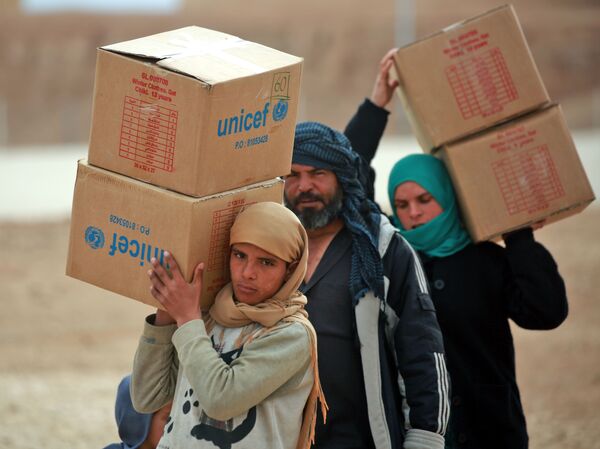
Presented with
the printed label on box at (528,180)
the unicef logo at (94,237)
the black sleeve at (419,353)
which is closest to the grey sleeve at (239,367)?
the unicef logo at (94,237)

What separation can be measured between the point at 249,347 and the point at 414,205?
71.3 inches

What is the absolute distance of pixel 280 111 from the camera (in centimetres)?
342

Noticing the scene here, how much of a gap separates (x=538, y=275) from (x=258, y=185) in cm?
154

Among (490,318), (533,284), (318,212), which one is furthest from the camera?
(490,318)

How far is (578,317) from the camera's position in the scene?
41.0 ft

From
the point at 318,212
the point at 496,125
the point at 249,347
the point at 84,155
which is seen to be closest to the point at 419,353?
the point at 318,212

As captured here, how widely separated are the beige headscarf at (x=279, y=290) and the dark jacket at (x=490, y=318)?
4.39 ft

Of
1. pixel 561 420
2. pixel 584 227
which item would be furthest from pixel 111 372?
pixel 584 227

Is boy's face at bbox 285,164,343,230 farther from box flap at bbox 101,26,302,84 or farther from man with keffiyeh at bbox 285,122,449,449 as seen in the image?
box flap at bbox 101,26,302,84

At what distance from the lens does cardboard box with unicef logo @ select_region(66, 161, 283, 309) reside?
3223 mm

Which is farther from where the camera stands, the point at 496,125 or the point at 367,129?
the point at 367,129

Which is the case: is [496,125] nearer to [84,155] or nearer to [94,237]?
[94,237]

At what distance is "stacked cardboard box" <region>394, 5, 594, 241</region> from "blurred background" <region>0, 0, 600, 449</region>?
13.2ft

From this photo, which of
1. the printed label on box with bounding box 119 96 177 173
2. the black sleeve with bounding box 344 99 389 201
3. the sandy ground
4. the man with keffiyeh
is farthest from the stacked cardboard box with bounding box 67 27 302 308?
the sandy ground
